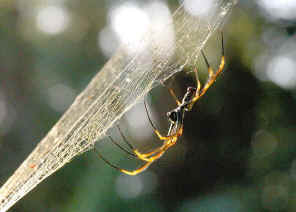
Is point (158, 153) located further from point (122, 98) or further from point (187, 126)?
point (187, 126)

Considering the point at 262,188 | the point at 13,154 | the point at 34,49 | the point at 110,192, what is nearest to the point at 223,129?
the point at 262,188

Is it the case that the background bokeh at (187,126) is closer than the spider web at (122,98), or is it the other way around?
the spider web at (122,98)

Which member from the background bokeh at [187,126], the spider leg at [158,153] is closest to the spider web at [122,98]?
the spider leg at [158,153]

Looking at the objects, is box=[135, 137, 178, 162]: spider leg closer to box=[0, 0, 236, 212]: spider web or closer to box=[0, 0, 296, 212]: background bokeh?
box=[0, 0, 236, 212]: spider web

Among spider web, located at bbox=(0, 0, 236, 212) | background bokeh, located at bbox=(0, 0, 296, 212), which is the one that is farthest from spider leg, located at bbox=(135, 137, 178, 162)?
background bokeh, located at bbox=(0, 0, 296, 212)

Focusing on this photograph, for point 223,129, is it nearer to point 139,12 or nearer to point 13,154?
point 139,12

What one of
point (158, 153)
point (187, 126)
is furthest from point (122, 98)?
point (187, 126)

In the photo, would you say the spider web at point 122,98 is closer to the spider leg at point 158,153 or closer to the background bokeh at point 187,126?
the spider leg at point 158,153

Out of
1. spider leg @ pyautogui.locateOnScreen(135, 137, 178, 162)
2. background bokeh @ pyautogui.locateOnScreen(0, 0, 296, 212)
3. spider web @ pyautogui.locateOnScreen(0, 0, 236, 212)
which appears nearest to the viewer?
spider web @ pyautogui.locateOnScreen(0, 0, 236, 212)
